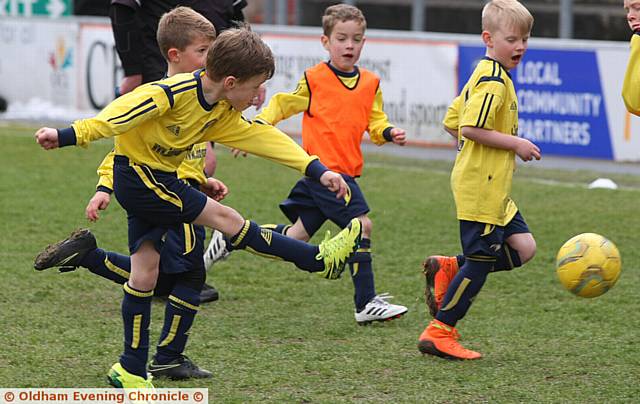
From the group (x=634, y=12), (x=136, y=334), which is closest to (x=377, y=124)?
(x=634, y=12)

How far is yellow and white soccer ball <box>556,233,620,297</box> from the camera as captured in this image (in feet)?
17.3

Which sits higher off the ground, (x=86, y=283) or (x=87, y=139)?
(x=87, y=139)

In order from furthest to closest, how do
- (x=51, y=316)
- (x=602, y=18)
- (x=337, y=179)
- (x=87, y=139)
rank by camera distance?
(x=602, y=18), (x=51, y=316), (x=337, y=179), (x=87, y=139)

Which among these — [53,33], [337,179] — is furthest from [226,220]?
[53,33]

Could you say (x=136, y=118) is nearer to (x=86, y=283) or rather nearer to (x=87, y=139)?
(x=87, y=139)

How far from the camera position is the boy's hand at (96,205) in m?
4.89

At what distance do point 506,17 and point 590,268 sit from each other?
1174mm

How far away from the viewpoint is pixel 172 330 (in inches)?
197

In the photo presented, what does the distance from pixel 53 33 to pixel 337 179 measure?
45.1 ft

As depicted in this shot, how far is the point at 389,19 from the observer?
23141 mm

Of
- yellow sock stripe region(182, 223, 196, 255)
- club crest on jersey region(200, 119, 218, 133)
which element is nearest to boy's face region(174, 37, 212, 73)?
club crest on jersey region(200, 119, 218, 133)

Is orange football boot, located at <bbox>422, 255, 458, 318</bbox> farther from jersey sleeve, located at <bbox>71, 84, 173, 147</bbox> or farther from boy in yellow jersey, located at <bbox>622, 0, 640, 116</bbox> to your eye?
jersey sleeve, located at <bbox>71, 84, 173, 147</bbox>

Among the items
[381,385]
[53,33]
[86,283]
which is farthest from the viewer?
[53,33]

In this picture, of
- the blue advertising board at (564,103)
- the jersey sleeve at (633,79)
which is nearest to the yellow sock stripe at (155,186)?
the jersey sleeve at (633,79)
